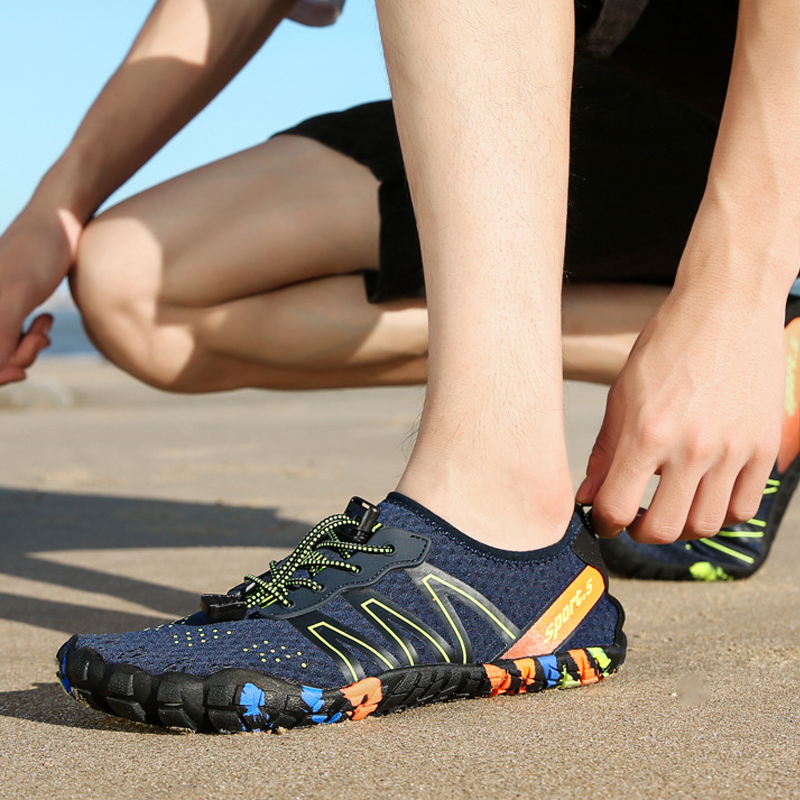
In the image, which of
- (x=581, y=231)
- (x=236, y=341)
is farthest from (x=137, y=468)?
(x=581, y=231)

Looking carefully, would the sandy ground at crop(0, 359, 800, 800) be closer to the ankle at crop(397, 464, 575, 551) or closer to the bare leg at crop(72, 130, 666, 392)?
the ankle at crop(397, 464, 575, 551)

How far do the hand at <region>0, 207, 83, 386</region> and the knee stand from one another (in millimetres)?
44

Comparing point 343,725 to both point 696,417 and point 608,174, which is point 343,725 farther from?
point 608,174

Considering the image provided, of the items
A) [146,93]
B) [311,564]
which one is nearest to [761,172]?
[311,564]

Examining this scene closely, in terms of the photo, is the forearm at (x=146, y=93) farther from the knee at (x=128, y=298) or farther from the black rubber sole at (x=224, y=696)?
the black rubber sole at (x=224, y=696)

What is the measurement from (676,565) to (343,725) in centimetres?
109

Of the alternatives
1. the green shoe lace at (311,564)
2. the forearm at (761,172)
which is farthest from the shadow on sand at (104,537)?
the forearm at (761,172)

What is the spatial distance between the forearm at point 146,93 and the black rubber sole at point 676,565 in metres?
1.13

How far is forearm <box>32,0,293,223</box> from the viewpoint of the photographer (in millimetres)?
1714

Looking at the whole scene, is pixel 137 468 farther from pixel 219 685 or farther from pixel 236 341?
pixel 219 685

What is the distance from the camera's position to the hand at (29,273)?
1559mm

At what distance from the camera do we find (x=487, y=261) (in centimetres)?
104

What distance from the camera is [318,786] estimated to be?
0.75 m

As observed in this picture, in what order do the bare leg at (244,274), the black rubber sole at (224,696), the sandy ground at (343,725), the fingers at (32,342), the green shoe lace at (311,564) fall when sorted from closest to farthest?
the sandy ground at (343,725) < the black rubber sole at (224,696) < the green shoe lace at (311,564) < the fingers at (32,342) < the bare leg at (244,274)
